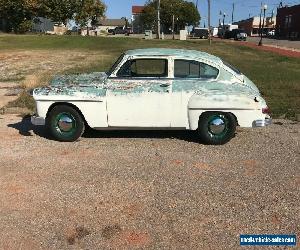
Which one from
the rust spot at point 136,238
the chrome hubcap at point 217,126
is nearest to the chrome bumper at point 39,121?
the chrome hubcap at point 217,126

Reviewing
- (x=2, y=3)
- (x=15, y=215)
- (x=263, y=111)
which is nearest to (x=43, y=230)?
(x=15, y=215)

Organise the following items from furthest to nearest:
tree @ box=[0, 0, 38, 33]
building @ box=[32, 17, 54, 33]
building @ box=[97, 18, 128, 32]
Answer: building @ box=[97, 18, 128, 32] < building @ box=[32, 17, 54, 33] < tree @ box=[0, 0, 38, 33]

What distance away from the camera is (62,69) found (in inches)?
750

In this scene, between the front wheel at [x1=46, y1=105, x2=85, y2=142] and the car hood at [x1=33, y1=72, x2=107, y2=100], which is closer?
the car hood at [x1=33, y1=72, x2=107, y2=100]

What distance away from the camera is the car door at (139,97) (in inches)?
298

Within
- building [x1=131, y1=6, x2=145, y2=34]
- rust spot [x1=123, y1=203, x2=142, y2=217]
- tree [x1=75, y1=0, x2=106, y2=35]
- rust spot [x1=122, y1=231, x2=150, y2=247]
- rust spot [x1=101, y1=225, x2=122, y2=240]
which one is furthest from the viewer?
building [x1=131, y1=6, x2=145, y2=34]

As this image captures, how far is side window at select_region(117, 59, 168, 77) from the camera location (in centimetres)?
774

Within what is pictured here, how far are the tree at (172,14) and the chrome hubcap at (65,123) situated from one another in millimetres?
87135

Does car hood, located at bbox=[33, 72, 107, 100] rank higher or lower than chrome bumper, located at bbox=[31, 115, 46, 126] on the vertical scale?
higher

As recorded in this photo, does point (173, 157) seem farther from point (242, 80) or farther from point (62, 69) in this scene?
point (62, 69)

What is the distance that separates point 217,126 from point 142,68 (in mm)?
1720

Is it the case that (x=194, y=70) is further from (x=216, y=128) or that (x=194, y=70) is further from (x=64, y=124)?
(x=64, y=124)

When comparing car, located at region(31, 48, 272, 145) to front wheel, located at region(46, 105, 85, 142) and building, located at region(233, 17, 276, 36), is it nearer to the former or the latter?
front wheel, located at region(46, 105, 85, 142)

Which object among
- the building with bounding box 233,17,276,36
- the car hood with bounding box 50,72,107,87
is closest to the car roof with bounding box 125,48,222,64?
the car hood with bounding box 50,72,107,87
